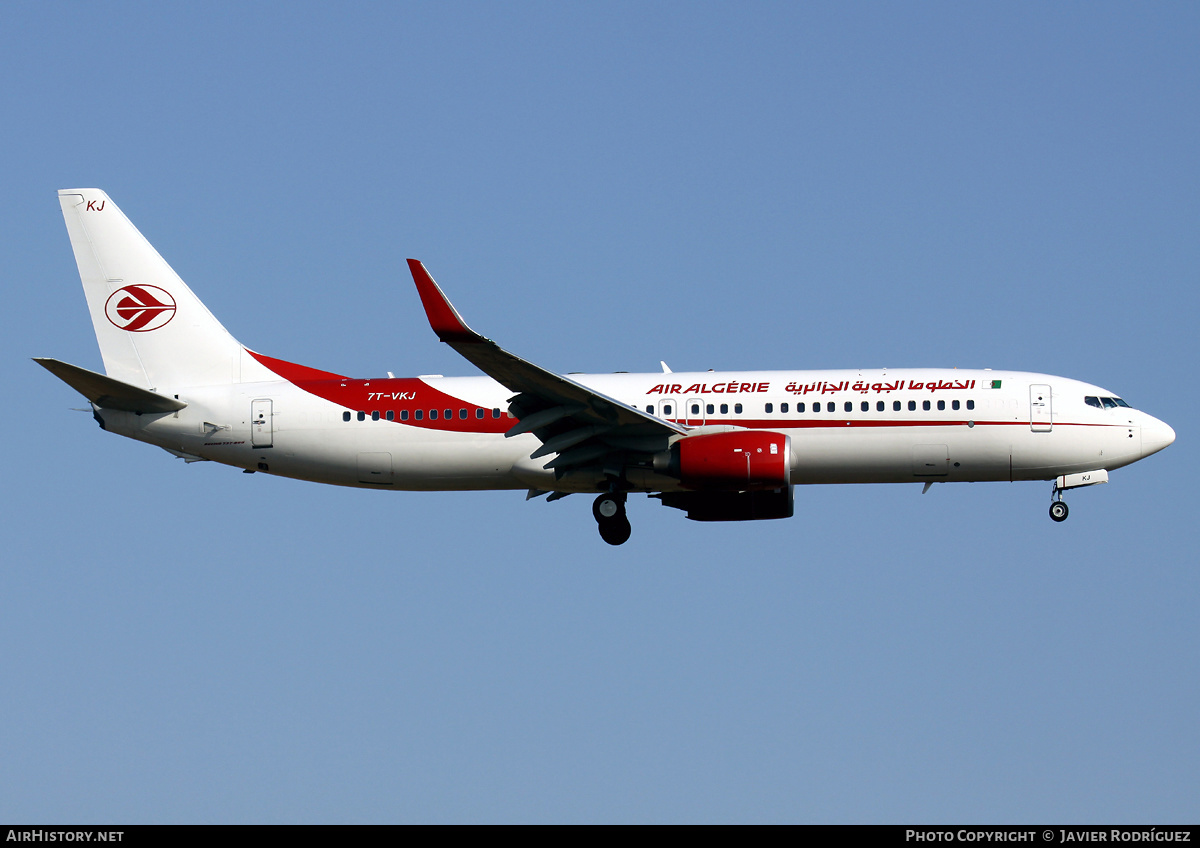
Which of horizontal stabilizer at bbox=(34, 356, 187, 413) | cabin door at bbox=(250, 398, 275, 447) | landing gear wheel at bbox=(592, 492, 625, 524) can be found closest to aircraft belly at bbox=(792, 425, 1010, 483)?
landing gear wheel at bbox=(592, 492, 625, 524)

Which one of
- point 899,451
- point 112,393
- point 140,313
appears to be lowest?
point 899,451

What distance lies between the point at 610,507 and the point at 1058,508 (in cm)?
1187

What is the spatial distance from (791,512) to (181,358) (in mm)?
17718

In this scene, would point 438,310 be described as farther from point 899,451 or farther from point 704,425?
point 899,451

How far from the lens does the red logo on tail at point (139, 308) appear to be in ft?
133

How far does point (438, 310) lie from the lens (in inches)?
1228

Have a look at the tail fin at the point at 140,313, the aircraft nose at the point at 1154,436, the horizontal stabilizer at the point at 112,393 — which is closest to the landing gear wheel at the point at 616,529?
the tail fin at the point at 140,313

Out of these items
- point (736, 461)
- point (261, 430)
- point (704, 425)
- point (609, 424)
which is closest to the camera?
point (736, 461)

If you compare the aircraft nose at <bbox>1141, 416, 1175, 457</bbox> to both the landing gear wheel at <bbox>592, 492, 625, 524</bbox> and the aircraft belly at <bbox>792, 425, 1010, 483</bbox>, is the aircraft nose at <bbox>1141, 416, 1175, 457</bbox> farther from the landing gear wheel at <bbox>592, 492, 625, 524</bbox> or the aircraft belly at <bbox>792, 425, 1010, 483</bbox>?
the landing gear wheel at <bbox>592, 492, 625, 524</bbox>

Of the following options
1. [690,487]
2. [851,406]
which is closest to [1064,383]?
[851,406]

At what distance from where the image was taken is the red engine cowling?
3512 centimetres

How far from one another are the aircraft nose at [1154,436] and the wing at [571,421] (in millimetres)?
12240

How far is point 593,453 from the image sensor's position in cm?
3681

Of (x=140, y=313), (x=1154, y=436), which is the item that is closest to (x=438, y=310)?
(x=140, y=313)
